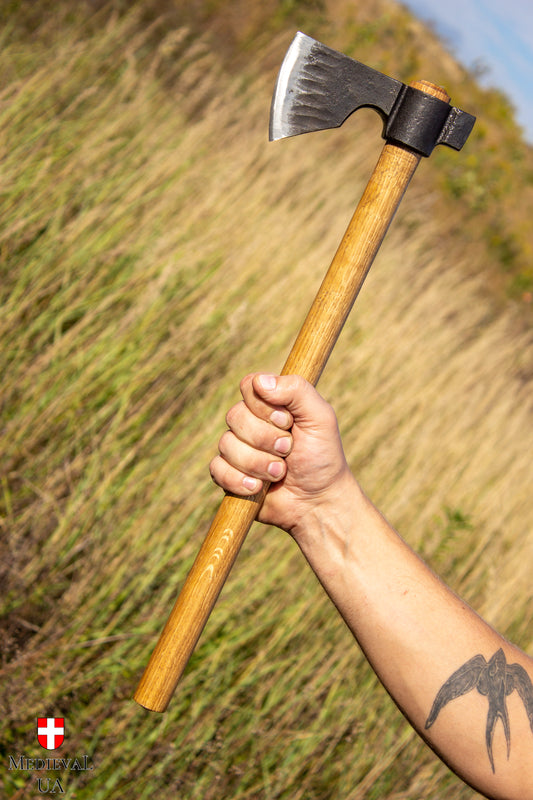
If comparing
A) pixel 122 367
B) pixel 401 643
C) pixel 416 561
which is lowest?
pixel 122 367

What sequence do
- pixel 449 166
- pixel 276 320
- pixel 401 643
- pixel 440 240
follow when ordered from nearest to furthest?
pixel 401 643 → pixel 276 320 → pixel 440 240 → pixel 449 166

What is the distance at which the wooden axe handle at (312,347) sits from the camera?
1061 millimetres

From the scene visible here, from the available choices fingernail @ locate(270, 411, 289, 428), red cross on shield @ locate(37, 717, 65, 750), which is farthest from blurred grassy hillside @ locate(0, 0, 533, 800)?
fingernail @ locate(270, 411, 289, 428)

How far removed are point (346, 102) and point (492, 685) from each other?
114 cm

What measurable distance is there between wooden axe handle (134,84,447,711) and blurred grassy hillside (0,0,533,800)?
0.78 metres

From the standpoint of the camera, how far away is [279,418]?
1.11 metres

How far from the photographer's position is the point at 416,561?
3.79 feet

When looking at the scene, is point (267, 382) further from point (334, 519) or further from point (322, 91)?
point (322, 91)

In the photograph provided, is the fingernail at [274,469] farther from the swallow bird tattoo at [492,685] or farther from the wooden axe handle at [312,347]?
the swallow bird tattoo at [492,685]

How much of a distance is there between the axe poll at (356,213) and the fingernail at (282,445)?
104 mm

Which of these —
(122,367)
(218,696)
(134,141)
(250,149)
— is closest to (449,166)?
(250,149)

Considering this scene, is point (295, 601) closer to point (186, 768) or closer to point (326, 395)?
point (186, 768)

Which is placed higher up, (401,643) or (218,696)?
(401,643)

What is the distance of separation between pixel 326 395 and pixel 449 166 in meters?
6.76
